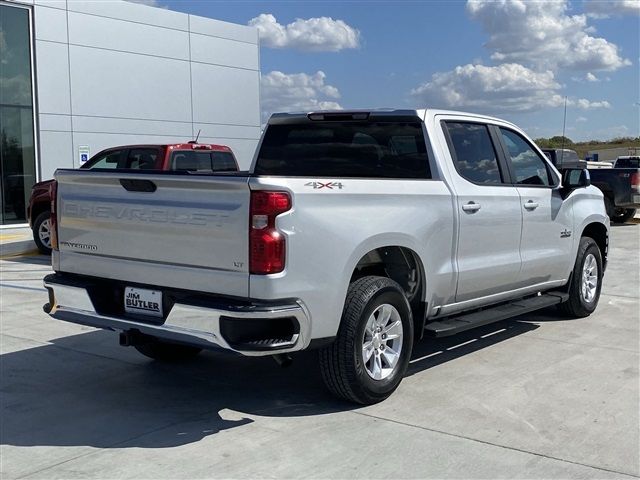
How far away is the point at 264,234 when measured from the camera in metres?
4.35

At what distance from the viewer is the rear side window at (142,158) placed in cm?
1185

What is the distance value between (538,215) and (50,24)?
1681cm

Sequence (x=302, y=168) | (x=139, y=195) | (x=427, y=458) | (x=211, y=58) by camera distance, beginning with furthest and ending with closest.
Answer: (x=211, y=58) → (x=302, y=168) → (x=139, y=195) → (x=427, y=458)

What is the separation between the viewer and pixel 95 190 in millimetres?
5176

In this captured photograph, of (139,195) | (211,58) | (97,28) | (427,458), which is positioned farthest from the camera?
(211,58)

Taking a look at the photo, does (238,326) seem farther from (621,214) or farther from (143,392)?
(621,214)

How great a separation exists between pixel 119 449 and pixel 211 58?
69.8 feet

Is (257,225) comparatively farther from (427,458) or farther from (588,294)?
(588,294)

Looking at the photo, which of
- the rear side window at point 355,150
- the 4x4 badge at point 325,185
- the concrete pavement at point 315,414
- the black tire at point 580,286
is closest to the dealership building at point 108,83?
the concrete pavement at point 315,414

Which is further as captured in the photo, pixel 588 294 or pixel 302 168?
pixel 588 294

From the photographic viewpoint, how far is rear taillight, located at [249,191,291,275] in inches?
171

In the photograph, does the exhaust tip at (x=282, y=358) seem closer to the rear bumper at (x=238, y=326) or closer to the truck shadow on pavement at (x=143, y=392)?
the rear bumper at (x=238, y=326)

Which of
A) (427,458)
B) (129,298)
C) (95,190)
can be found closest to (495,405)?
(427,458)

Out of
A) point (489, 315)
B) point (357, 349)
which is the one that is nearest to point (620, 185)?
point (489, 315)
